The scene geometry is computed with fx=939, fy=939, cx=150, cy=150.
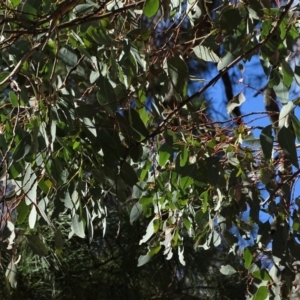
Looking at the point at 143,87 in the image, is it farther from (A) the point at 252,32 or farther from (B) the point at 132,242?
(B) the point at 132,242

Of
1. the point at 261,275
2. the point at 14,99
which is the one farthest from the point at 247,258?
the point at 14,99

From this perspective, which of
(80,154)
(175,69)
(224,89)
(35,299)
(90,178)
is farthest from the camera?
(224,89)

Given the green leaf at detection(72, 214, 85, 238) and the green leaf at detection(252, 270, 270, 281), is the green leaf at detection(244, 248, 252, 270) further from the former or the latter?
the green leaf at detection(72, 214, 85, 238)

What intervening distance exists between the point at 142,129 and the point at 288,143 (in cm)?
28

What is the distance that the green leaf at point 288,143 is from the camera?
5.19 ft

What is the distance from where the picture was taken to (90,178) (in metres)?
2.00

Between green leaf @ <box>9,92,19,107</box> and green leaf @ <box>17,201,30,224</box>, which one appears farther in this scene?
green leaf @ <box>17,201,30,224</box>

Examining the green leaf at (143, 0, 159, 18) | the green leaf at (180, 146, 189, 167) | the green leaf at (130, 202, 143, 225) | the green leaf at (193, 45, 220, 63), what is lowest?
the green leaf at (130, 202, 143, 225)

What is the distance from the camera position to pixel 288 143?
1.59 meters

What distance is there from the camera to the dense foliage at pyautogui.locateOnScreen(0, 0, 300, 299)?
5.32 feet

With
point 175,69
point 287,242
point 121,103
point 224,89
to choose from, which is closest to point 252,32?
point 175,69

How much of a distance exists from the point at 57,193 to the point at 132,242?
1100 mm

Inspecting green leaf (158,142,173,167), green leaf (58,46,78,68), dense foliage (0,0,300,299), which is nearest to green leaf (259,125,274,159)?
dense foliage (0,0,300,299)

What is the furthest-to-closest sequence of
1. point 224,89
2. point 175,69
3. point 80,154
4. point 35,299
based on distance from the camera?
1. point 224,89
2. point 35,299
3. point 80,154
4. point 175,69
